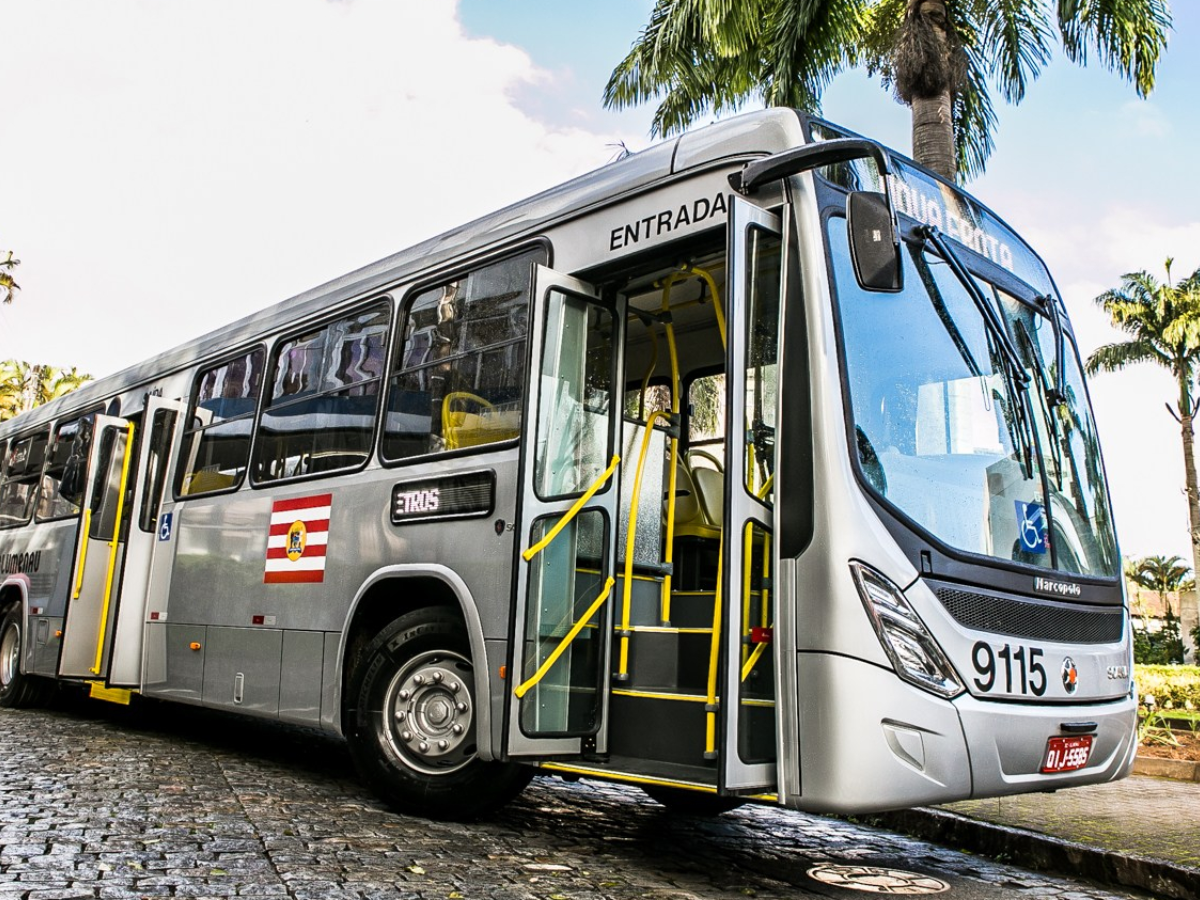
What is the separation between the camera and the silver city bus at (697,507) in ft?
14.6

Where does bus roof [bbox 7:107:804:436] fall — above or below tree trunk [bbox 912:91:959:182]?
below

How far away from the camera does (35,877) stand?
4.39 meters

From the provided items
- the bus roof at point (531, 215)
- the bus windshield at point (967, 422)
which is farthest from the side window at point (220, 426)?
the bus windshield at point (967, 422)

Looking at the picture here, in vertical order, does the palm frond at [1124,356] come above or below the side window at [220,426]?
above

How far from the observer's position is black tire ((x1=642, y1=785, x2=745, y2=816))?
21.8 feet

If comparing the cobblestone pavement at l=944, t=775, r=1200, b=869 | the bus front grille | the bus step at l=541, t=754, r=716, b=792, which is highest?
the bus front grille

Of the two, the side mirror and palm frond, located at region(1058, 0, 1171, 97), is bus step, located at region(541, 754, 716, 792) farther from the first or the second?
palm frond, located at region(1058, 0, 1171, 97)

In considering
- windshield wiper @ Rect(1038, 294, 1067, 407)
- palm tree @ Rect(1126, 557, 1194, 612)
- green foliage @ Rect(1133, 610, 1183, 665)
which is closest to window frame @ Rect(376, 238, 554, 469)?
windshield wiper @ Rect(1038, 294, 1067, 407)

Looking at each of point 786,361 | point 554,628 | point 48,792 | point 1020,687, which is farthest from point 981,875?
point 48,792

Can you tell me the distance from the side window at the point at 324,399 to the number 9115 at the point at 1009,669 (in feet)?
12.0

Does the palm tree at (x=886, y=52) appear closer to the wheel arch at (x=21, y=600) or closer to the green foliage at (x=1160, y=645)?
the wheel arch at (x=21, y=600)

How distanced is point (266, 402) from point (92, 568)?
2.83 meters

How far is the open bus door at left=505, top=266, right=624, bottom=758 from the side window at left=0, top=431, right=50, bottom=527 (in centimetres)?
802

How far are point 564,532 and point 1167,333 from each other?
34.4m
